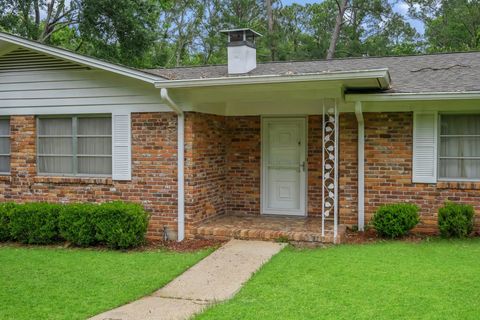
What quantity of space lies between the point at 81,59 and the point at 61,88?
94 centimetres

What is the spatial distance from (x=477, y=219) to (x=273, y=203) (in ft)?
12.0

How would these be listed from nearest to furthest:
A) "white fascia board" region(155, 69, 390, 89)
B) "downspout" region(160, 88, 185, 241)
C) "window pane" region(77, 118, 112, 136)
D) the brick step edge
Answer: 1. "white fascia board" region(155, 69, 390, 89)
2. the brick step edge
3. "downspout" region(160, 88, 185, 241)
4. "window pane" region(77, 118, 112, 136)

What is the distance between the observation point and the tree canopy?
19625 mm

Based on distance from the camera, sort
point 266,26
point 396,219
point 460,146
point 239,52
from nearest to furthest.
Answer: point 396,219 < point 460,146 < point 239,52 < point 266,26

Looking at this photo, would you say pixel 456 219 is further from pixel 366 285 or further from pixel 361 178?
pixel 366 285

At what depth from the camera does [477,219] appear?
830 centimetres

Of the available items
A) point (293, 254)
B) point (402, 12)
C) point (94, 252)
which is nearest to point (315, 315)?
point (293, 254)

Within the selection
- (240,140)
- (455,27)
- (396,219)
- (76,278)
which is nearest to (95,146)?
(240,140)

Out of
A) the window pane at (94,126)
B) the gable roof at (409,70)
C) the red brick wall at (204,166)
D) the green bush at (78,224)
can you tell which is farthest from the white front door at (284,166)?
the green bush at (78,224)

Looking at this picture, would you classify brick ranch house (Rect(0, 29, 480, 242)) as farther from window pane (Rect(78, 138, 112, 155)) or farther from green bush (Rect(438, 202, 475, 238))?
green bush (Rect(438, 202, 475, 238))

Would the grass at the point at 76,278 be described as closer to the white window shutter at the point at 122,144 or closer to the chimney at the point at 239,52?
the white window shutter at the point at 122,144

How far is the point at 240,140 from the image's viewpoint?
10078 millimetres

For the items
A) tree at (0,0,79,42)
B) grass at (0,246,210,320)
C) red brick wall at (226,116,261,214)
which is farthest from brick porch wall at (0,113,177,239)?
tree at (0,0,79,42)

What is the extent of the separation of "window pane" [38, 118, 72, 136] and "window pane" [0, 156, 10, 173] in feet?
3.27
